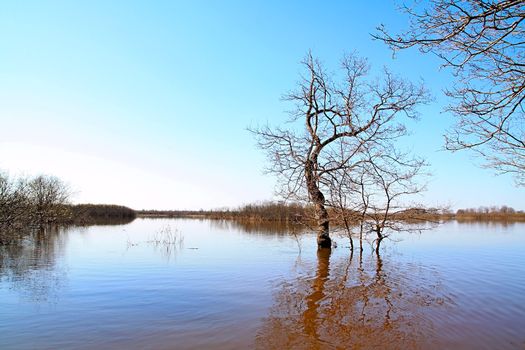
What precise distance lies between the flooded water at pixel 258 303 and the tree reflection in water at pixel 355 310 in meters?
0.02

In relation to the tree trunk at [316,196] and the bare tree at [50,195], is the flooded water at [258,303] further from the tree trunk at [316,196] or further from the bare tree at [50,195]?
the bare tree at [50,195]

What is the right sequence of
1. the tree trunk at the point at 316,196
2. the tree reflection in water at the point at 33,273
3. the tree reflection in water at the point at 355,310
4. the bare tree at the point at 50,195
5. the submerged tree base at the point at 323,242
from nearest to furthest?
1. the tree reflection in water at the point at 355,310
2. the tree reflection in water at the point at 33,273
3. the tree trunk at the point at 316,196
4. the submerged tree base at the point at 323,242
5. the bare tree at the point at 50,195

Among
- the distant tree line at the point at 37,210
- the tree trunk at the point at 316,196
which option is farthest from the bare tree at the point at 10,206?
the tree trunk at the point at 316,196

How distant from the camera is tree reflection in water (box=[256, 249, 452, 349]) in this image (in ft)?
18.2

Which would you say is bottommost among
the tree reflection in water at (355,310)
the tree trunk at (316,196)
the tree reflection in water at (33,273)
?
the tree reflection in water at (355,310)

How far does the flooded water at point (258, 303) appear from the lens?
5.61 metres

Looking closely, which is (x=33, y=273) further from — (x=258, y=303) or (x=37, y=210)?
(x=37, y=210)

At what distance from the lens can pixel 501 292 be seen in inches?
367

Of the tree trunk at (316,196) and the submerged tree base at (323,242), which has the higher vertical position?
the tree trunk at (316,196)

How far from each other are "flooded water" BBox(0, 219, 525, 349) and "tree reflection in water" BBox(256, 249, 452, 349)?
0.08 feet

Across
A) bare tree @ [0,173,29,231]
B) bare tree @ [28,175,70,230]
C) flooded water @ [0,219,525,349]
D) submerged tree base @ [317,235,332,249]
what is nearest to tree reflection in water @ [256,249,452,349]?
flooded water @ [0,219,525,349]

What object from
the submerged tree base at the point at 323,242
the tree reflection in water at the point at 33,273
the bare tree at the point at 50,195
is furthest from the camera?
the bare tree at the point at 50,195

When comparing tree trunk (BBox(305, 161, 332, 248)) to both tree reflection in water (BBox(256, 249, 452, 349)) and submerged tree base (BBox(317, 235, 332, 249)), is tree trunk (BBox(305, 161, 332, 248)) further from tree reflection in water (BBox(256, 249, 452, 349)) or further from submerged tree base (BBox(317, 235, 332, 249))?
tree reflection in water (BBox(256, 249, 452, 349))

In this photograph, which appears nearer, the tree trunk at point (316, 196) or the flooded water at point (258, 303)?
the flooded water at point (258, 303)
